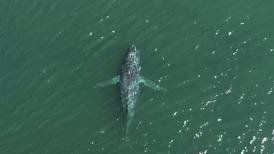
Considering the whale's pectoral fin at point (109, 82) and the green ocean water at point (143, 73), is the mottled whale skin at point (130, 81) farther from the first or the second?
the green ocean water at point (143, 73)

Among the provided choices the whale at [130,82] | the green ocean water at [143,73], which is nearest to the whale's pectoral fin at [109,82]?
the whale at [130,82]

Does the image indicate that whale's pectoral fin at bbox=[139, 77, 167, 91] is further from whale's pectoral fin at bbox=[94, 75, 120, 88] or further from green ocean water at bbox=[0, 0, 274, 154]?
whale's pectoral fin at bbox=[94, 75, 120, 88]

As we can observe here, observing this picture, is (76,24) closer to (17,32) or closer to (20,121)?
(17,32)

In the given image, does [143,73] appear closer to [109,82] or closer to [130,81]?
[130,81]

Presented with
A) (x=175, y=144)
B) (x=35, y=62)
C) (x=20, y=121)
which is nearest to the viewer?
(x=175, y=144)

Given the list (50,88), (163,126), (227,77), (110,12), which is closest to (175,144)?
(163,126)

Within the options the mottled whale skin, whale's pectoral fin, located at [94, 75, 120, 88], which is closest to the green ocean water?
whale's pectoral fin, located at [94, 75, 120, 88]

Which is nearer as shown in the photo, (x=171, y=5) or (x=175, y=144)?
(x=175, y=144)
